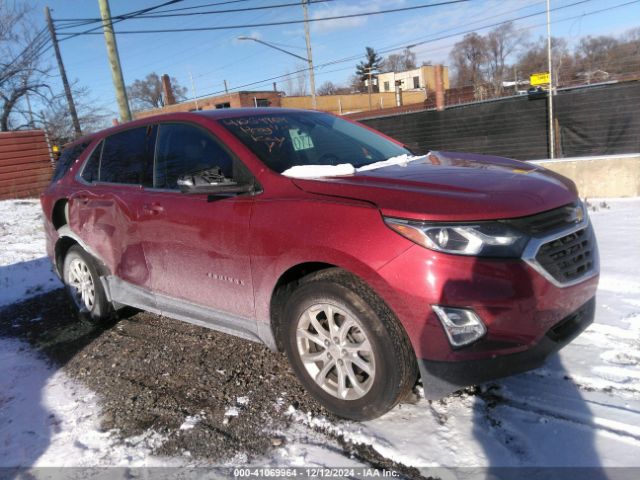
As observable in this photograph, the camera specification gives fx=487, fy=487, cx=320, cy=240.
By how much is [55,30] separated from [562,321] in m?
26.2

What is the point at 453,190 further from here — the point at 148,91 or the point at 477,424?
the point at 148,91

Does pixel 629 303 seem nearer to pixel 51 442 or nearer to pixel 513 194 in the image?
pixel 513 194

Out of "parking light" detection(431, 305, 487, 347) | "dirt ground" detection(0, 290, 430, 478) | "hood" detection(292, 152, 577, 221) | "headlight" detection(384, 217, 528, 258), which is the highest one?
"hood" detection(292, 152, 577, 221)

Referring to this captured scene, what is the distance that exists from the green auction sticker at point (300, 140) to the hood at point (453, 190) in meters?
0.57

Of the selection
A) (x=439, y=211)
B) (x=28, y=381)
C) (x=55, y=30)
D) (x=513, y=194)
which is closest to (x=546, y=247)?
(x=513, y=194)

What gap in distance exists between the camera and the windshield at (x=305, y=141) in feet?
10.3

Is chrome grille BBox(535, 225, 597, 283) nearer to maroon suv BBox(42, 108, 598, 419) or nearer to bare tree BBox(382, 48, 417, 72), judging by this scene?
maroon suv BBox(42, 108, 598, 419)

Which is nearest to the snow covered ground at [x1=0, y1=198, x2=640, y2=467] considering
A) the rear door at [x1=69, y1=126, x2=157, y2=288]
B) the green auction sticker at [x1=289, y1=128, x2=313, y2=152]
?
the rear door at [x1=69, y1=126, x2=157, y2=288]

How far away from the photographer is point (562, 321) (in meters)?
2.41

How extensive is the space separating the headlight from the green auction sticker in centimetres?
131

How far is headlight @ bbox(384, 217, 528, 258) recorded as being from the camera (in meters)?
2.25

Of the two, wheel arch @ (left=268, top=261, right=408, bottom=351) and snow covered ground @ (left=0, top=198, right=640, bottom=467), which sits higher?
wheel arch @ (left=268, top=261, right=408, bottom=351)

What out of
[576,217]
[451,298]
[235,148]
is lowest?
[451,298]

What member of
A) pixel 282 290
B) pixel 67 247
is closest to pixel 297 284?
pixel 282 290
